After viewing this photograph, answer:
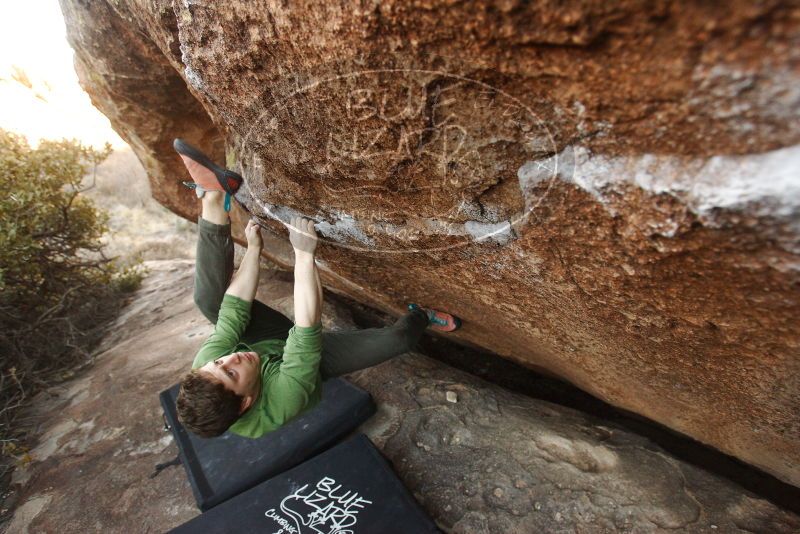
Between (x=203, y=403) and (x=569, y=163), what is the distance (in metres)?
1.63

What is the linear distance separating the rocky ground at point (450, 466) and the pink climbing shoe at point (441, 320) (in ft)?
0.98

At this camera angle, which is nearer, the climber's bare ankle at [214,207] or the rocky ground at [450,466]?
the rocky ground at [450,466]

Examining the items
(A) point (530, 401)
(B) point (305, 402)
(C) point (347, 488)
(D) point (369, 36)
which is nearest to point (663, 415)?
(A) point (530, 401)

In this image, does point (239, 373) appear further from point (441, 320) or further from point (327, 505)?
point (441, 320)

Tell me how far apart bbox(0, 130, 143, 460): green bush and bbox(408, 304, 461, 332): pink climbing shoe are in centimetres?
316

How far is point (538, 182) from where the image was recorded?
4.06 feet

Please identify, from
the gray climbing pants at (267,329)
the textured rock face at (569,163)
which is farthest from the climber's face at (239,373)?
the textured rock face at (569,163)

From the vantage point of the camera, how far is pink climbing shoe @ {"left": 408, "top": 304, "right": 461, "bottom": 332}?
107 inches

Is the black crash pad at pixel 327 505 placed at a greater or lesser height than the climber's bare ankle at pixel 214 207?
lesser

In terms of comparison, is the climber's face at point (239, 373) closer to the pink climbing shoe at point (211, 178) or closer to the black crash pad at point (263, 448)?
the black crash pad at point (263, 448)

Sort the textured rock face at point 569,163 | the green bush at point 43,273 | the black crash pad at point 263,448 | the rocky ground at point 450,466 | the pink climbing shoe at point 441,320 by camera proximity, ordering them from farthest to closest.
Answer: the green bush at point 43,273 → the pink climbing shoe at point 441,320 → the black crash pad at point 263,448 → the rocky ground at point 450,466 → the textured rock face at point 569,163

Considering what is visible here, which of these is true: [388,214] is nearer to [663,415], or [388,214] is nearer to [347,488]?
[347,488]

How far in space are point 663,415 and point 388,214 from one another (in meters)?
1.78

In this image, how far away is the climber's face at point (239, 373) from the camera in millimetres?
1811
